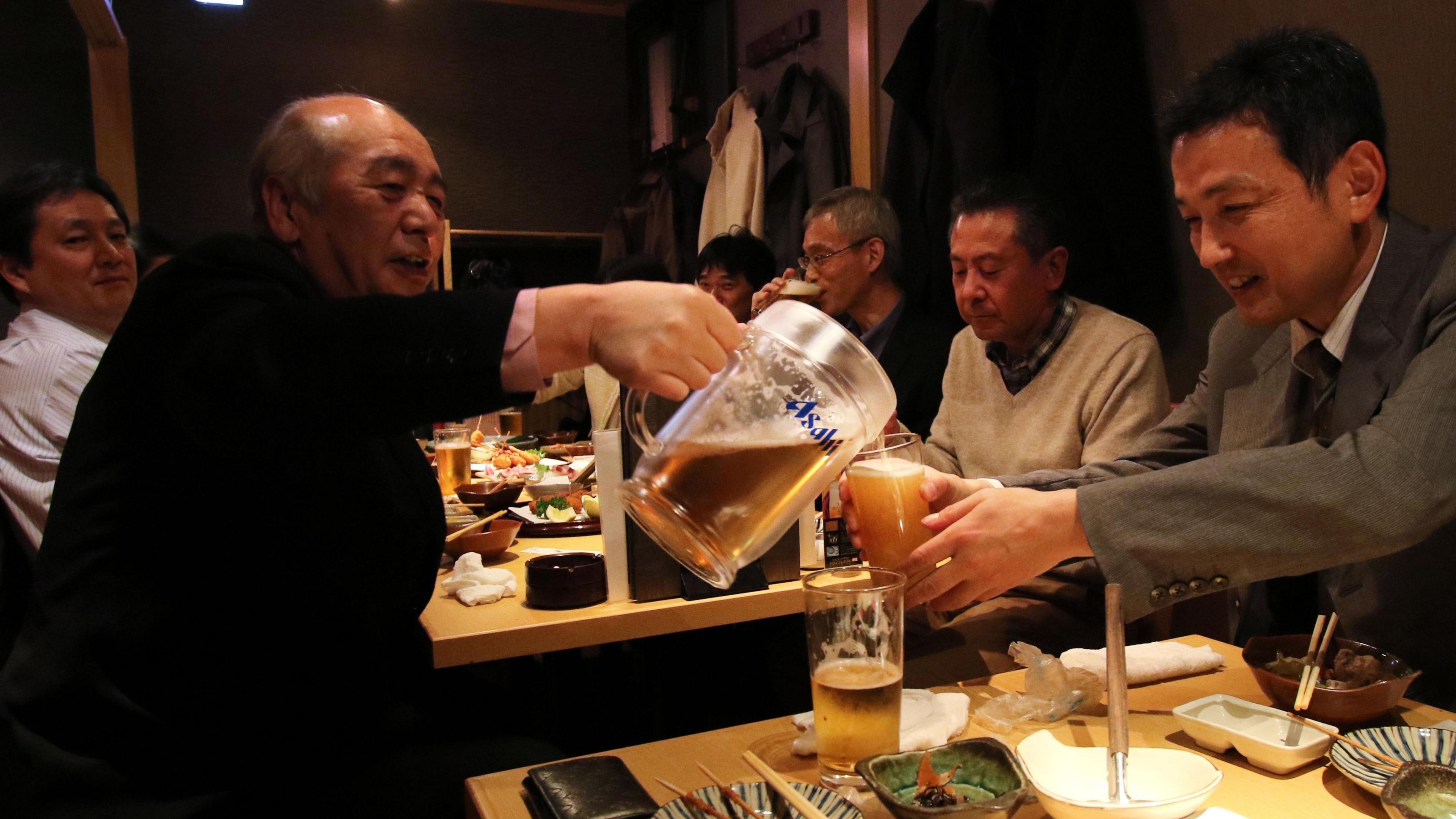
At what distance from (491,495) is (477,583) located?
2.11 ft

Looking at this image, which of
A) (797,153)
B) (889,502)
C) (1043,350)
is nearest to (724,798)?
(889,502)

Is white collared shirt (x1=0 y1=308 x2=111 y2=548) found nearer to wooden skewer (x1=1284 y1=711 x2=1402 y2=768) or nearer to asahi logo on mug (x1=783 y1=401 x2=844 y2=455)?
asahi logo on mug (x1=783 y1=401 x2=844 y2=455)

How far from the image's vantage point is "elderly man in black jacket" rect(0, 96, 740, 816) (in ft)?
2.87

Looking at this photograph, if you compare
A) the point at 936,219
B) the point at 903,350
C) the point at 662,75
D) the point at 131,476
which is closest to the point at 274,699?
the point at 131,476

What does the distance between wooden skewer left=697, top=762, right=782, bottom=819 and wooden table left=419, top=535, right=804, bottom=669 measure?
0.57 meters

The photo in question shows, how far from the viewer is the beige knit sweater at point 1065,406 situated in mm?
2340

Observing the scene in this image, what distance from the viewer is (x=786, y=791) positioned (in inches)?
32.8

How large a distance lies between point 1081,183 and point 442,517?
7.35 ft

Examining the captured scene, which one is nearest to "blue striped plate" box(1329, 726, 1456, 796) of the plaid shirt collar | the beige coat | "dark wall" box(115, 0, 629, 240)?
the plaid shirt collar

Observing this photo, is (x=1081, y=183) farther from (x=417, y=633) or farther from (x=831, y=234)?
(x=417, y=633)

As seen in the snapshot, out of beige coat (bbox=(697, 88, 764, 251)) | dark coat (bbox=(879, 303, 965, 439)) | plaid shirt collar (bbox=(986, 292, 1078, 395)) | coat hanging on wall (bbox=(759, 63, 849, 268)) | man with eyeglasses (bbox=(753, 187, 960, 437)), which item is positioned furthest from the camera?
beige coat (bbox=(697, 88, 764, 251))

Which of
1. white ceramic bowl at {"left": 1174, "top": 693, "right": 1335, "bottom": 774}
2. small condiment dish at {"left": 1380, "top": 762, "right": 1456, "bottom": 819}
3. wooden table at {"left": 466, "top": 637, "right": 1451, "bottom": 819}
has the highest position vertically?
small condiment dish at {"left": 1380, "top": 762, "right": 1456, "bottom": 819}

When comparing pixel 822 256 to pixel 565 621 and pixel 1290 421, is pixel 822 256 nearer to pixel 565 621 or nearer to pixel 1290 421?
pixel 1290 421

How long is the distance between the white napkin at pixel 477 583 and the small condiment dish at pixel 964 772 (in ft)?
2.92
